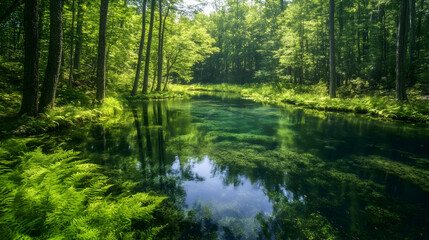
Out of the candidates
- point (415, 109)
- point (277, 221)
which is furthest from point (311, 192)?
point (415, 109)

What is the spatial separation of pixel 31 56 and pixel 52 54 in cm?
109

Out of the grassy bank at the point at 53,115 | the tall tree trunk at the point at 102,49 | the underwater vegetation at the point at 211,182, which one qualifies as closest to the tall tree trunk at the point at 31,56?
the grassy bank at the point at 53,115

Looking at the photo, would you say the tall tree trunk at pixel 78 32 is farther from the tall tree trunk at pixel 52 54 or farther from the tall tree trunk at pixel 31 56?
the tall tree trunk at pixel 31 56

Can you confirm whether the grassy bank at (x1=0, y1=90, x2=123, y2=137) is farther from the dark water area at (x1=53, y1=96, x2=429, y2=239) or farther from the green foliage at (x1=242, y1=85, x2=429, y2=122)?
the green foliage at (x1=242, y1=85, x2=429, y2=122)

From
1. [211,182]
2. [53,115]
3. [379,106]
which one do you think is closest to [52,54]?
[53,115]

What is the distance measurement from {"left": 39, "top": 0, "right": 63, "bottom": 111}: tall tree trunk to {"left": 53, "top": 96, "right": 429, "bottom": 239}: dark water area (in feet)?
5.00

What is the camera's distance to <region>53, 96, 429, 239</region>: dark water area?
9.36 feet

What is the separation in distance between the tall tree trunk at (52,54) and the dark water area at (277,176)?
1.52m

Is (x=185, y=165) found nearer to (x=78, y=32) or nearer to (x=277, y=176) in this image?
(x=277, y=176)

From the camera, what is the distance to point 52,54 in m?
6.98

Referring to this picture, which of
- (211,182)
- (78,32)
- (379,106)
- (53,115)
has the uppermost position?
(78,32)

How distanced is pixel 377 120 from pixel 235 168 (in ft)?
30.9

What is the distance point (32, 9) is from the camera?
5.79 meters

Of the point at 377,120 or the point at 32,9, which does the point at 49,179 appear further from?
the point at 377,120
